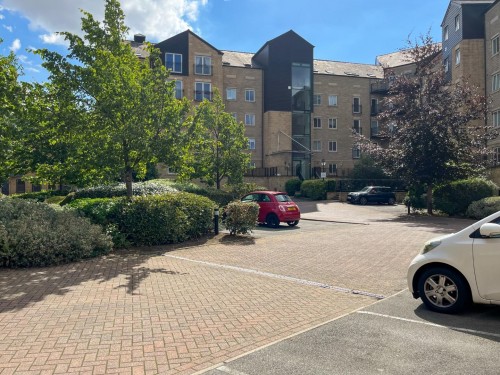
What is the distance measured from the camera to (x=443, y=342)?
4.59m

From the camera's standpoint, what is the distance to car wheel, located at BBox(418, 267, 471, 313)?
548cm

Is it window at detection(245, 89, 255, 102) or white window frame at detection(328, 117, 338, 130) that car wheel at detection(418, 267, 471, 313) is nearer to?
window at detection(245, 89, 255, 102)

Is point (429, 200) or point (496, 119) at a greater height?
point (496, 119)

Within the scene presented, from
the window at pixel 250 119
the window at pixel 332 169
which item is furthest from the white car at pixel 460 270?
the window at pixel 332 169

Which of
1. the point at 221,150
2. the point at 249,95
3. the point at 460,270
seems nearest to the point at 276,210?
the point at 221,150

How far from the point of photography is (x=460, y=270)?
546 cm

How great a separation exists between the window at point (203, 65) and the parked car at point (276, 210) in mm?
26220

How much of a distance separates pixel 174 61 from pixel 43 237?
3425cm

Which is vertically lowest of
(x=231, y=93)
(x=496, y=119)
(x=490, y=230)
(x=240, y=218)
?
(x=240, y=218)

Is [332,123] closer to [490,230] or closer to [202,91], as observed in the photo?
[202,91]

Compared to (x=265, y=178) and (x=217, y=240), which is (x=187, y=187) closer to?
(x=217, y=240)

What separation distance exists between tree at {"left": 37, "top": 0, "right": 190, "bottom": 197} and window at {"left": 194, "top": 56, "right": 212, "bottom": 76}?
28.9m

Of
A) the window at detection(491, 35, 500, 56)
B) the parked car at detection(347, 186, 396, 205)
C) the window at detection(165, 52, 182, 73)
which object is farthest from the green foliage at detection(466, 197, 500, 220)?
the window at detection(165, 52, 182, 73)

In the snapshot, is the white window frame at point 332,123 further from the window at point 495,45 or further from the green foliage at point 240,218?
the green foliage at point 240,218
